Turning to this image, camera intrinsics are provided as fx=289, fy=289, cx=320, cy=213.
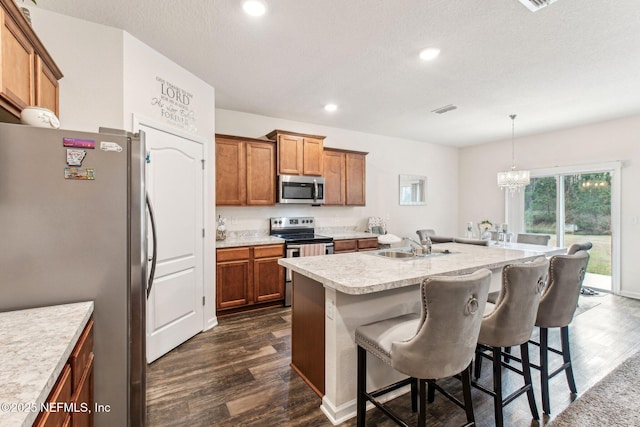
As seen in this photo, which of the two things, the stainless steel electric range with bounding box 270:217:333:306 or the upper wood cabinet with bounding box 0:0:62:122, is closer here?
the upper wood cabinet with bounding box 0:0:62:122

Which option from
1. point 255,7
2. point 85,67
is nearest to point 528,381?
point 255,7

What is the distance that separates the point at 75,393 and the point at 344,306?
132cm

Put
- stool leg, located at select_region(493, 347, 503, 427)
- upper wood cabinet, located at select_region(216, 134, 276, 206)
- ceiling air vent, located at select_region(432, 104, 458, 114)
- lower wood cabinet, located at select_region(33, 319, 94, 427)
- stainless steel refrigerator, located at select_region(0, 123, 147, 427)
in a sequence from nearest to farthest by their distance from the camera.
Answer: lower wood cabinet, located at select_region(33, 319, 94, 427)
stainless steel refrigerator, located at select_region(0, 123, 147, 427)
stool leg, located at select_region(493, 347, 503, 427)
upper wood cabinet, located at select_region(216, 134, 276, 206)
ceiling air vent, located at select_region(432, 104, 458, 114)

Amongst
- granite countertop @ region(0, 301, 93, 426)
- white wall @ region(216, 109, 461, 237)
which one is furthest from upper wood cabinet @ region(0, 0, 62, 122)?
white wall @ region(216, 109, 461, 237)

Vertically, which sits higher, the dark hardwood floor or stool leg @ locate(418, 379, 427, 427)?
stool leg @ locate(418, 379, 427, 427)

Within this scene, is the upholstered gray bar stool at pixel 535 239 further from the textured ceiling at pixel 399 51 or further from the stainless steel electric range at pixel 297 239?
the stainless steel electric range at pixel 297 239

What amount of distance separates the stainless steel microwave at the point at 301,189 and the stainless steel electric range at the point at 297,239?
16.8 inches

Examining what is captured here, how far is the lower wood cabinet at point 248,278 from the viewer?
3.54 meters

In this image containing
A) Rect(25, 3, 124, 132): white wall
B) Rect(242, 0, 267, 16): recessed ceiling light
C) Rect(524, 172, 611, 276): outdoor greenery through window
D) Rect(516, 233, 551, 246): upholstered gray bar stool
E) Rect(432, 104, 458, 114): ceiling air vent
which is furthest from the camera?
Rect(524, 172, 611, 276): outdoor greenery through window

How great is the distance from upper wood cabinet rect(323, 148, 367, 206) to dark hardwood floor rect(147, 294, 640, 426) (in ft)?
7.65

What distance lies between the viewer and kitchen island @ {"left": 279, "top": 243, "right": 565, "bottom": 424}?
1.80m

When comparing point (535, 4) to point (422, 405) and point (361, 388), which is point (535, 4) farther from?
point (361, 388)

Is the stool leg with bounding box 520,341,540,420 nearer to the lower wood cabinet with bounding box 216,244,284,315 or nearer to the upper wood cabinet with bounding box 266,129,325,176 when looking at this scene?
the lower wood cabinet with bounding box 216,244,284,315

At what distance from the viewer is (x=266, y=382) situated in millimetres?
2252
